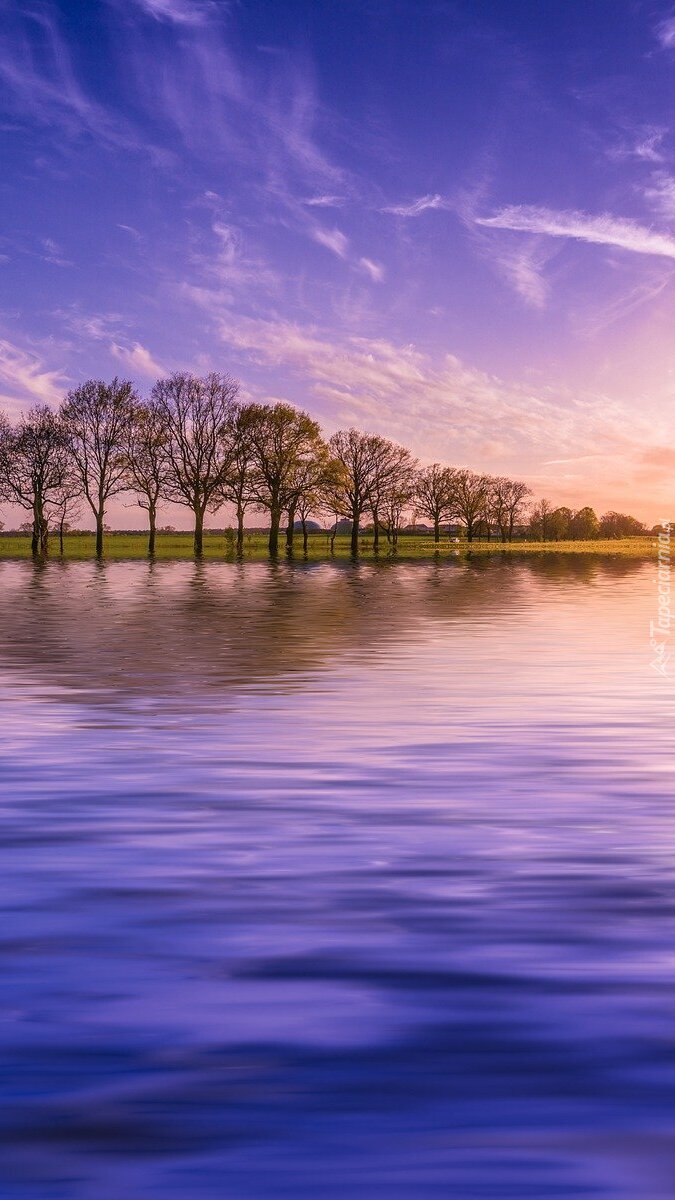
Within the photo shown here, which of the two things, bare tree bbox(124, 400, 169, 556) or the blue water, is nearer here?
the blue water

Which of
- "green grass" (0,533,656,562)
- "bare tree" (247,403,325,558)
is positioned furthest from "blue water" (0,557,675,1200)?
"green grass" (0,533,656,562)

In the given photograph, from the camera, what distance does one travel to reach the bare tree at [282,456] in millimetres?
89125

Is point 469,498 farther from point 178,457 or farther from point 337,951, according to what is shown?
point 337,951

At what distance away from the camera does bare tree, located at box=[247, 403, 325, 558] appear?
89125 mm

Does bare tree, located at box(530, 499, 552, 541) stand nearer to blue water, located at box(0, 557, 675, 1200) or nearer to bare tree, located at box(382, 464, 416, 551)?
bare tree, located at box(382, 464, 416, 551)

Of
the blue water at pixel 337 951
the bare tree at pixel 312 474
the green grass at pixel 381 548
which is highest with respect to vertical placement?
the bare tree at pixel 312 474

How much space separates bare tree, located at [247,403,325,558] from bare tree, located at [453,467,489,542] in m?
40.7

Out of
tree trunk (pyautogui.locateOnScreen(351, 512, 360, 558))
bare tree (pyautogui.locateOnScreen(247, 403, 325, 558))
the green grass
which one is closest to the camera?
bare tree (pyautogui.locateOnScreen(247, 403, 325, 558))

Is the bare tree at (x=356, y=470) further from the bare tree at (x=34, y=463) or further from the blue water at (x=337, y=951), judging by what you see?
the blue water at (x=337, y=951)

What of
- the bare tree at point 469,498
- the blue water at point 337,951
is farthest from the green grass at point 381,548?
the blue water at point 337,951

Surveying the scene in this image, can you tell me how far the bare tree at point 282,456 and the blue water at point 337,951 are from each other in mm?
76770

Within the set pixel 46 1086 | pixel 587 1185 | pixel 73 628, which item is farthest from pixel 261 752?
pixel 73 628

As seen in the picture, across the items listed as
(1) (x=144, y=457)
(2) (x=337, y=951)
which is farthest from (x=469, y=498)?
(2) (x=337, y=951)

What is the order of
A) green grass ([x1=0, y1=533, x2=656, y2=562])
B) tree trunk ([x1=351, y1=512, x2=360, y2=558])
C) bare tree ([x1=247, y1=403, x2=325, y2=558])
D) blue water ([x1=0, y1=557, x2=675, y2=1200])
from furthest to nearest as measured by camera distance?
green grass ([x1=0, y1=533, x2=656, y2=562]) → tree trunk ([x1=351, y1=512, x2=360, y2=558]) → bare tree ([x1=247, y1=403, x2=325, y2=558]) → blue water ([x1=0, y1=557, x2=675, y2=1200])
